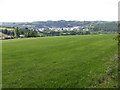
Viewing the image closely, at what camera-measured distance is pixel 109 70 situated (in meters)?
22.3

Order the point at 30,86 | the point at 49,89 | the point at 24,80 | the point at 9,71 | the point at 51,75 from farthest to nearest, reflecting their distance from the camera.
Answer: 1. the point at 9,71
2. the point at 51,75
3. the point at 24,80
4. the point at 30,86
5. the point at 49,89

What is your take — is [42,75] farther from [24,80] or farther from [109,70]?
[109,70]

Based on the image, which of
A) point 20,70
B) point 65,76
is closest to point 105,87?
point 65,76

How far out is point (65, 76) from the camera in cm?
2069

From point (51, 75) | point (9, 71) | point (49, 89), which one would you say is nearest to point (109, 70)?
point (51, 75)

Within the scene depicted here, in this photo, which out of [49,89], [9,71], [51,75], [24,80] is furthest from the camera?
[9,71]

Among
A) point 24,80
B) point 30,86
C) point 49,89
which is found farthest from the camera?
point 24,80

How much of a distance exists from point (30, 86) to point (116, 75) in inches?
427

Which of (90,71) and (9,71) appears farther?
(9,71)

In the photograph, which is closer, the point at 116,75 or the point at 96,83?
the point at 96,83

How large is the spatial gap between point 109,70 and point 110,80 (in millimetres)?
4019

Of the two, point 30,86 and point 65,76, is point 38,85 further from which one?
point 65,76

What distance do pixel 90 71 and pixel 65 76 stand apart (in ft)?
13.2

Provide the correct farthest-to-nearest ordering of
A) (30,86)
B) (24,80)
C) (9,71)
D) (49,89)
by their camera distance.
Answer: (9,71) → (24,80) → (30,86) → (49,89)
